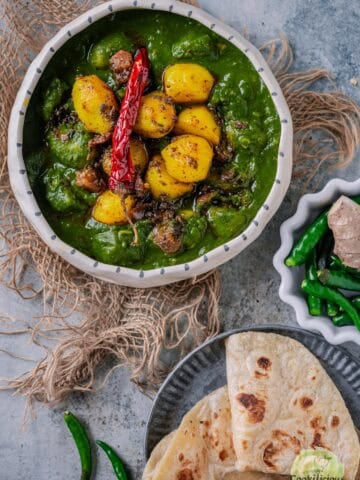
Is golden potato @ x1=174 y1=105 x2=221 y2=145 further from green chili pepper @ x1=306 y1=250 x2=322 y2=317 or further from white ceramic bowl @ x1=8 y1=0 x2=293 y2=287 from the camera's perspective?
green chili pepper @ x1=306 y1=250 x2=322 y2=317

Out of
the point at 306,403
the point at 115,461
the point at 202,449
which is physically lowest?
the point at 115,461

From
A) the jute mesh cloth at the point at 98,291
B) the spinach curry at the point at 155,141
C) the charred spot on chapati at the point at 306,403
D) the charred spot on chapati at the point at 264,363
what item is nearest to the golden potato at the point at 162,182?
the spinach curry at the point at 155,141

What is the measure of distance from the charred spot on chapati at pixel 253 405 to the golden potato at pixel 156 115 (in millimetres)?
1008

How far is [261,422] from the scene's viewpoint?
2.65 metres

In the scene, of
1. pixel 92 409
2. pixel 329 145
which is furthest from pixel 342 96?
pixel 92 409

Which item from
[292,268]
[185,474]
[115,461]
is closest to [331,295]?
[292,268]

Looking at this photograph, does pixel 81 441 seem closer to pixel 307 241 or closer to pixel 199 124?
pixel 307 241

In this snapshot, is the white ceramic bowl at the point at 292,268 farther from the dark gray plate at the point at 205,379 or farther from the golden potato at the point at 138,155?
the golden potato at the point at 138,155

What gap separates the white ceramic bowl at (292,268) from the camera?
2693 millimetres

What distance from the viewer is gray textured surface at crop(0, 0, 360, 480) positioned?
115 inches

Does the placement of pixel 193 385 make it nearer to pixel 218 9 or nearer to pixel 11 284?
pixel 11 284

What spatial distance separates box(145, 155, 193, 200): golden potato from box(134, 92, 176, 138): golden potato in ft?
0.36

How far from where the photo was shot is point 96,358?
2.95 m

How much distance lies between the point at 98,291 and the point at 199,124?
817mm
